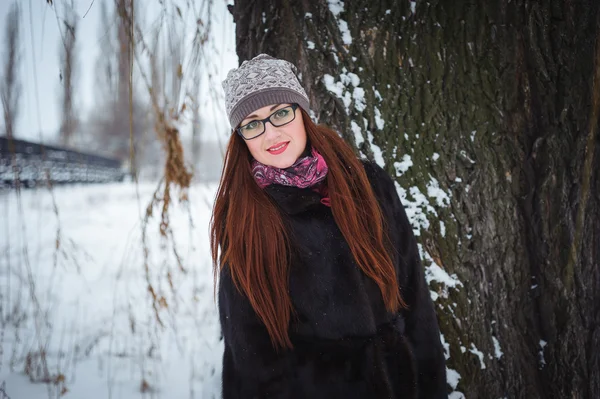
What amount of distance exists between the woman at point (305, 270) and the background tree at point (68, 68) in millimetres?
748

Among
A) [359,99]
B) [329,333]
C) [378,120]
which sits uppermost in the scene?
[359,99]

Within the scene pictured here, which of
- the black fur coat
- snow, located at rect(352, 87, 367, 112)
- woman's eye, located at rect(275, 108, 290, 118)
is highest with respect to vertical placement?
snow, located at rect(352, 87, 367, 112)

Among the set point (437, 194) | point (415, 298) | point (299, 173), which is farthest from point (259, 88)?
point (415, 298)

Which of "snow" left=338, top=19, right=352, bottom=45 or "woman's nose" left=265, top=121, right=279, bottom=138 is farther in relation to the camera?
"snow" left=338, top=19, right=352, bottom=45

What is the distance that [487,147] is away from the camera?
1616 mm

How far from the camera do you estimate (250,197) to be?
141cm

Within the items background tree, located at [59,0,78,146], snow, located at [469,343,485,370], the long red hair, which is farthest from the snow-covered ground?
snow, located at [469,343,485,370]

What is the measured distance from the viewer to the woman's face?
1.36 metres

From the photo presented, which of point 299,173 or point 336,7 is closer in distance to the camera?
point 299,173

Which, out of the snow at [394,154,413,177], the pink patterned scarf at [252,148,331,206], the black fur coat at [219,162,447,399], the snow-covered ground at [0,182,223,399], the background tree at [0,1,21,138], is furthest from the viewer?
the snow-covered ground at [0,182,223,399]

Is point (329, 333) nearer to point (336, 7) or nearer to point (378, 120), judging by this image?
point (378, 120)

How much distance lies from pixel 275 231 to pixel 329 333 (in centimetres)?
46

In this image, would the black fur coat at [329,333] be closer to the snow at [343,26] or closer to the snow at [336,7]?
the snow at [343,26]

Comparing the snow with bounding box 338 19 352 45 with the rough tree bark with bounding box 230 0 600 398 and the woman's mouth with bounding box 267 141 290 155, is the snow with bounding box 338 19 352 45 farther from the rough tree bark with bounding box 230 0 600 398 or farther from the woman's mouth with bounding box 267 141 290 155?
the woman's mouth with bounding box 267 141 290 155
